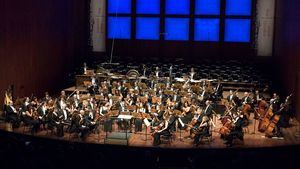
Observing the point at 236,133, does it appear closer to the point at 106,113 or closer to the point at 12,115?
the point at 106,113

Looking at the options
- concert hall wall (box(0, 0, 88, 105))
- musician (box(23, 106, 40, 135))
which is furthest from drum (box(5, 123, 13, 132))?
concert hall wall (box(0, 0, 88, 105))

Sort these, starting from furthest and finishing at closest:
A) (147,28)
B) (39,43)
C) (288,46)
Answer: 1. (147,28)
2. (39,43)
3. (288,46)

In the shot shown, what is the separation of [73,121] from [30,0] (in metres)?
5.21

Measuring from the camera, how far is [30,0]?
568 inches

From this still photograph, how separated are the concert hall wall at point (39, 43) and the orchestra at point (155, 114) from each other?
2.07 meters

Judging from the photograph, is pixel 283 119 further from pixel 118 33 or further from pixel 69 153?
pixel 118 33

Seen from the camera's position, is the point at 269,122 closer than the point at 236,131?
No

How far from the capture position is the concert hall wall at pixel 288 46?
13234 millimetres

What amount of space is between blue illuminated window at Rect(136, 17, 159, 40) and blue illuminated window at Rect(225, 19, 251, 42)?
2572 mm

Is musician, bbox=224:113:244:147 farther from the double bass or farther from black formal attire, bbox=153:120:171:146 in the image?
black formal attire, bbox=153:120:171:146

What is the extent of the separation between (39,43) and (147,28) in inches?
187

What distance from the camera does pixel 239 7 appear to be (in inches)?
700

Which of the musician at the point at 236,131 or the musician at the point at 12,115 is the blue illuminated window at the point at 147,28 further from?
the musician at the point at 236,131

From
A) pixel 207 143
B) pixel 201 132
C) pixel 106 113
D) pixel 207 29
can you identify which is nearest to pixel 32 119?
pixel 106 113
